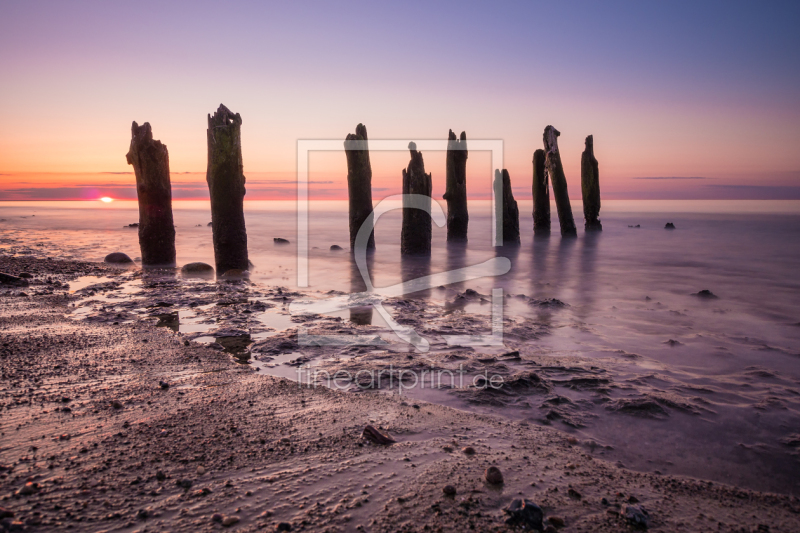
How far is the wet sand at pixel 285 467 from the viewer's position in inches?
80.3

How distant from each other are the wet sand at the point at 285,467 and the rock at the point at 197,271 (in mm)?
5786

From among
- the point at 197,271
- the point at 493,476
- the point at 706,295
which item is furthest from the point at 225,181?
the point at 706,295

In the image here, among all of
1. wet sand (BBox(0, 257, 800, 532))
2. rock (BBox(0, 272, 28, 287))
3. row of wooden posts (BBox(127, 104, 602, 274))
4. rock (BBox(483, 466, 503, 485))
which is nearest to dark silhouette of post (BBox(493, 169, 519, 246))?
row of wooden posts (BBox(127, 104, 602, 274))

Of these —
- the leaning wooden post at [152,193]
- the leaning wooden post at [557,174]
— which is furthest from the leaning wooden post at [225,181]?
the leaning wooden post at [557,174]

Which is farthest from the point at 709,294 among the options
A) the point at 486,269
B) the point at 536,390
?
the point at 536,390

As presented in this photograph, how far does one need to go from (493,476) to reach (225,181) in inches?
316

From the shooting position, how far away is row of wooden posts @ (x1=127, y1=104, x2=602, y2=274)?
29.4ft

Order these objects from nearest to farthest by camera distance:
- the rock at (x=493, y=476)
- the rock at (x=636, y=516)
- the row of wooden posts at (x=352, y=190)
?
1. the rock at (x=636, y=516)
2. the rock at (x=493, y=476)
3. the row of wooden posts at (x=352, y=190)

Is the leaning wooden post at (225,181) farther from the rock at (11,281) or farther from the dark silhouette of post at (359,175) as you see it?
the dark silhouette of post at (359,175)

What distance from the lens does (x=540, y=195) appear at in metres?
20.5

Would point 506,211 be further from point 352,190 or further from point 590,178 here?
point 352,190

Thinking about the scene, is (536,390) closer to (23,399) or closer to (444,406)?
(444,406)

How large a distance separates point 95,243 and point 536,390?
1894 centimetres

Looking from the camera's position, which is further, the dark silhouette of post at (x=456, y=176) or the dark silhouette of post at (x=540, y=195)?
the dark silhouette of post at (x=540, y=195)
